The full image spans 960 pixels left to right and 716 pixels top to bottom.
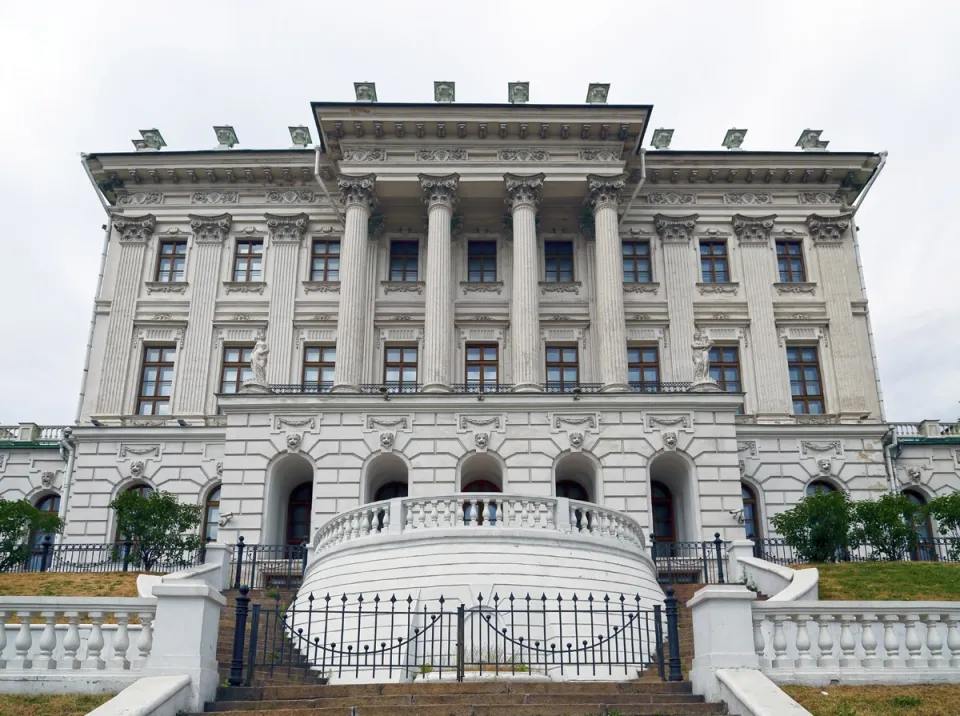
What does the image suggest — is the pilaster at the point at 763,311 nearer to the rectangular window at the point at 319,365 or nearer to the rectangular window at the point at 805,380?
the rectangular window at the point at 805,380

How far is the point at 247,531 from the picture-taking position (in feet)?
101

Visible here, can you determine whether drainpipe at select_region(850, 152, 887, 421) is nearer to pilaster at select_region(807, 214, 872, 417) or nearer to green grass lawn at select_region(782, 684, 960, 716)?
pilaster at select_region(807, 214, 872, 417)

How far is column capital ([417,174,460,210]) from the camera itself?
1507 inches

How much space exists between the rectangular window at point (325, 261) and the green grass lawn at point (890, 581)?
23.5m

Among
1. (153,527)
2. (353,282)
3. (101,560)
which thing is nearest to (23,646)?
(153,527)

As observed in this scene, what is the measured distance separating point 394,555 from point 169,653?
914 centimetres

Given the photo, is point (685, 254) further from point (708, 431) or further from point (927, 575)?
point (927, 575)

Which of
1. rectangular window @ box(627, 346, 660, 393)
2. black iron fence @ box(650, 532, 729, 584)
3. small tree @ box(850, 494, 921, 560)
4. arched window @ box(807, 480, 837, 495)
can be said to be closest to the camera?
small tree @ box(850, 494, 921, 560)

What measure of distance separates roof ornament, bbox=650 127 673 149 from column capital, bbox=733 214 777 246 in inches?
201

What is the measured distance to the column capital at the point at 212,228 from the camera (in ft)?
134

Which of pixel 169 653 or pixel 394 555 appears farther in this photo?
pixel 394 555

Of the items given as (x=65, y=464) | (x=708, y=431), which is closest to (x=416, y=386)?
(x=708, y=431)

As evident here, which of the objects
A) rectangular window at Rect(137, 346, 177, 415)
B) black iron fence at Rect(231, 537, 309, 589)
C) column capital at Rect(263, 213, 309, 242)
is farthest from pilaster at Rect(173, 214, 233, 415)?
black iron fence at Rect(231, 537, 309, 589)

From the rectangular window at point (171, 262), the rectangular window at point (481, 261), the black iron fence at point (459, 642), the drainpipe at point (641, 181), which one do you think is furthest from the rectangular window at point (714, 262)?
the rectangular window at point (171, 262)
